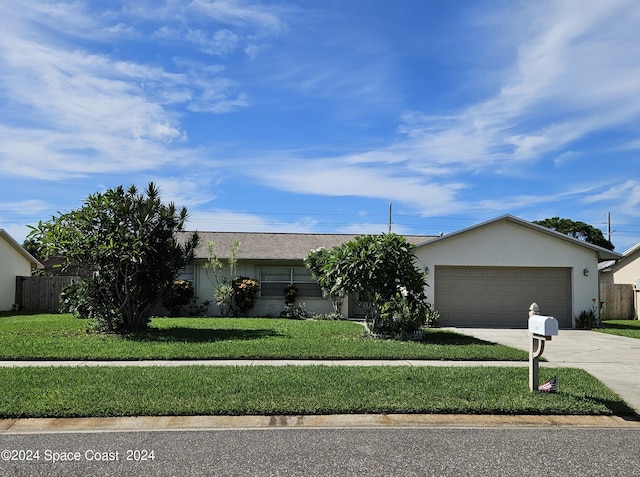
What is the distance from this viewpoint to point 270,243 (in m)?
25.2

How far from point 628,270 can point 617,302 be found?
12.5ft

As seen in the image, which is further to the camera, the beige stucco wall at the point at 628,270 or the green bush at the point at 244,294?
the beige stucco wall at the point at 628,270

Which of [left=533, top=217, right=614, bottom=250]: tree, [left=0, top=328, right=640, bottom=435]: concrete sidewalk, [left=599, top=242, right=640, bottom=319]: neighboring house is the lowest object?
[left=0, top=328, right=640, bottom=435]: concrete sidewalk

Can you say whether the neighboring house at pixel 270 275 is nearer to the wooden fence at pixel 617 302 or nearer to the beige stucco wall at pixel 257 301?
the beige stucco wall at pixel 257 301

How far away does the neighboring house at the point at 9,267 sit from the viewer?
25.0m

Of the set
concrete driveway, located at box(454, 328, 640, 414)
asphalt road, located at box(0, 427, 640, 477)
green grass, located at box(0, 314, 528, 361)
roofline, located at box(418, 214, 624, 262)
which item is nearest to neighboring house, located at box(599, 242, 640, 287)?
roofline, located at box(418, 214, 624, 262)

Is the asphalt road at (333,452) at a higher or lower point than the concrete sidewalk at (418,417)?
lower

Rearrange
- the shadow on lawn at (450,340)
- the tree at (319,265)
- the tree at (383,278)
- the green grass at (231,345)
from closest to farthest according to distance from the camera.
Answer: the green grass at (231,345) → the shadow on lawn at (450,340) → the tree at (383,278) → the tree at (319,265)

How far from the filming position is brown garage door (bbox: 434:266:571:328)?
2019 cm

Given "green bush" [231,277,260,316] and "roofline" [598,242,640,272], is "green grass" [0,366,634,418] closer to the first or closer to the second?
"green bush" [231,277,260,316]

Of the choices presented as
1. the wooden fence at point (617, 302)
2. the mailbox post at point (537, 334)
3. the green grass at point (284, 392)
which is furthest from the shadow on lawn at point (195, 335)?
the wooden fence at point (617, 302)

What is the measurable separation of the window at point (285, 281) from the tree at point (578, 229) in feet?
108

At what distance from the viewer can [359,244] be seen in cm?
1476

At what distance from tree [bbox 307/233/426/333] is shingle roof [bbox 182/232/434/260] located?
28.3ft
